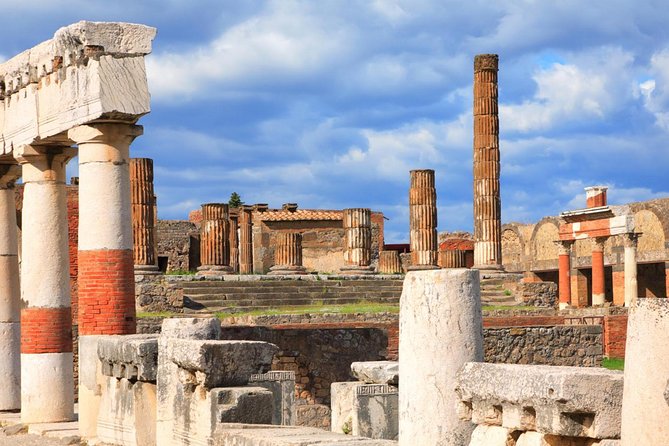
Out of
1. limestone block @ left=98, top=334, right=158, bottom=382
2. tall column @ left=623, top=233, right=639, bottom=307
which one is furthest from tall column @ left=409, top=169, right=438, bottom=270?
limestone block @ left=98, top=334, right=158, bottom=382

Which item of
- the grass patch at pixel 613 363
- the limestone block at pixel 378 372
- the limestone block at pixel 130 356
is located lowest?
the grass patch at pixel 613 363

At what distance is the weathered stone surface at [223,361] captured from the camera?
806cm

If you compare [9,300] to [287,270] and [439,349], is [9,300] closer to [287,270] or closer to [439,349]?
[439,349]

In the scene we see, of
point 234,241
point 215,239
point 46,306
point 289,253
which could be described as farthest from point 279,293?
point 234,241

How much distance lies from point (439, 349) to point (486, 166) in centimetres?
2464

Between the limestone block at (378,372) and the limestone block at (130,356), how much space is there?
6.36 feet

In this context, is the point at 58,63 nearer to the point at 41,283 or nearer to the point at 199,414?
the point at 41,283

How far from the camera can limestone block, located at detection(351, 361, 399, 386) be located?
10422mm

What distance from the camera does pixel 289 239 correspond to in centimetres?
2953

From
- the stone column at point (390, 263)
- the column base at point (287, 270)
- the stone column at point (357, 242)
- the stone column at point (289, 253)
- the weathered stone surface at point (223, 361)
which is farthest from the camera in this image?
the stone column at point (390, 263)

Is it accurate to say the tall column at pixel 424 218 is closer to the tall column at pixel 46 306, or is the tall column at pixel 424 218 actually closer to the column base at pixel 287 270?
the column base at pixel 287 270

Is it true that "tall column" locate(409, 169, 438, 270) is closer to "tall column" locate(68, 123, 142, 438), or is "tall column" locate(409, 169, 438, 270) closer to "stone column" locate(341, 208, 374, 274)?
"stone column" locate(341, 208, 374, 274)

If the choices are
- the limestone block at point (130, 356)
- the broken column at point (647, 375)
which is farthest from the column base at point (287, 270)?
the broken column at point (647, 375)

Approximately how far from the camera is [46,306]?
12453 millimetres
